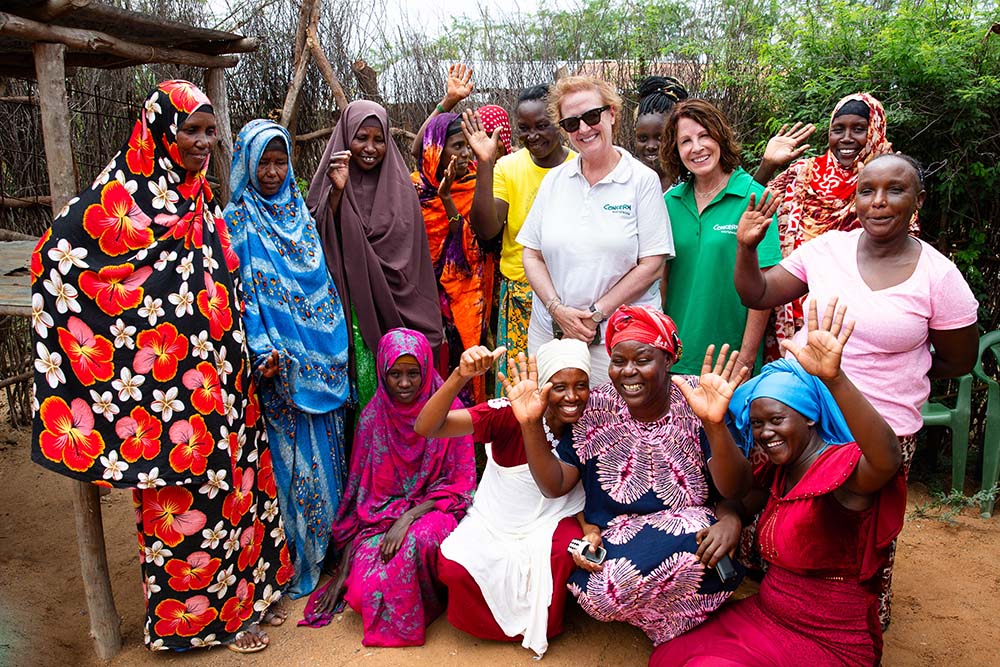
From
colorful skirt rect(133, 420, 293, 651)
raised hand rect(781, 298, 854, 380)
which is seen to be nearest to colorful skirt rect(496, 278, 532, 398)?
colorful skirt rect(133, 420, 293, 651)

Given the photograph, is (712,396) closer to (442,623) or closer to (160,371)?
(442,623)

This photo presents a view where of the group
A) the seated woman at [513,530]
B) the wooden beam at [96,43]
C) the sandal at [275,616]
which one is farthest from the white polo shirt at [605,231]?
the wooden beam at [96,43]

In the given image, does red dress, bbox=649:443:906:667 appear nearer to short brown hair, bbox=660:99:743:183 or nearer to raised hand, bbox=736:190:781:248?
raised hand, bbox=736:190:781:248

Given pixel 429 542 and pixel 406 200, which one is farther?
pixel 406 200

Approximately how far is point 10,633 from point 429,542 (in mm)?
2129

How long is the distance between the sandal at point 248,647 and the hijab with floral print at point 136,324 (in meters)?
0.78

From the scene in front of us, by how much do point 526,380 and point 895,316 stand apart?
4.33 feet

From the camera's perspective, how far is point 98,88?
6109 mm

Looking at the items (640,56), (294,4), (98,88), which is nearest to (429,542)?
(98,88)

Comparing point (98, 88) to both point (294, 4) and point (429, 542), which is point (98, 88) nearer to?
point (294, 4)

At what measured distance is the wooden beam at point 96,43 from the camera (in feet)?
10.3

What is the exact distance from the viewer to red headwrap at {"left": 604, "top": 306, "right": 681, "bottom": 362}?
114 inches

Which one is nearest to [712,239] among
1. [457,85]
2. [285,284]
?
[457,85]

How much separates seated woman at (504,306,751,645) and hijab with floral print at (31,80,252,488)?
Answer: 1.36 m
